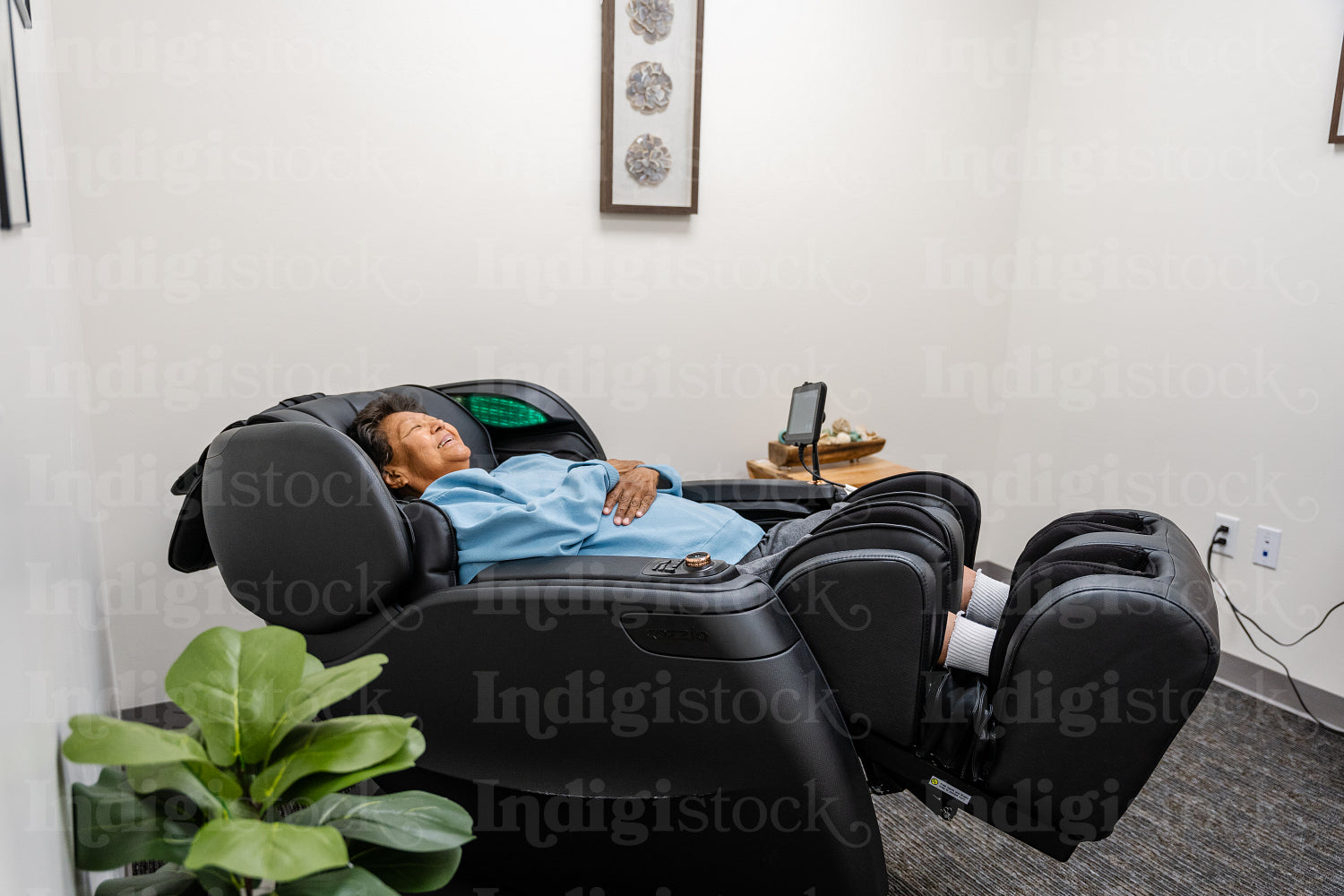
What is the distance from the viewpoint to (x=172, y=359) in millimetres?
2010

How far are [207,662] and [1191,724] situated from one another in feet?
Result: 7.29

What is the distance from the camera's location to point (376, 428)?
1.70 metres

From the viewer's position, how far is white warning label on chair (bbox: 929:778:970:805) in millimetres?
1290

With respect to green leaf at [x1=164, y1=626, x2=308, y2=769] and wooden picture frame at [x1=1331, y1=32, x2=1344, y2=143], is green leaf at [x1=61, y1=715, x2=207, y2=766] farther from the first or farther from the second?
wooden picture frame at [x1=1331, y1=32, x2=1344, y2=143]

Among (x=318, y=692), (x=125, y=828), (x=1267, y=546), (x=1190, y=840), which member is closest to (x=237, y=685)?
(x=318, y=692)

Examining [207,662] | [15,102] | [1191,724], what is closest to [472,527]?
[207,662]

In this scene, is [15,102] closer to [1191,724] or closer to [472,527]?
[472,527]

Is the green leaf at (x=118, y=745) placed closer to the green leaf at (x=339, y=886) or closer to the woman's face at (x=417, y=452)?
the green leaf at (x=339, y=886)

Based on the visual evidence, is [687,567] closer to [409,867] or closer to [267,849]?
[409,867]

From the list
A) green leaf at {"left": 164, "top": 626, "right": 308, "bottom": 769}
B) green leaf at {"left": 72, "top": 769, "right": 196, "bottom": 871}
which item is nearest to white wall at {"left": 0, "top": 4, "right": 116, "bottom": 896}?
green leaf at {"left": 72, "top": 769, "right": 196, "bottom": 871}

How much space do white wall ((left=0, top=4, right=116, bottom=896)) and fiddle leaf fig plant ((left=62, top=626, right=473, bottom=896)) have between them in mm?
61

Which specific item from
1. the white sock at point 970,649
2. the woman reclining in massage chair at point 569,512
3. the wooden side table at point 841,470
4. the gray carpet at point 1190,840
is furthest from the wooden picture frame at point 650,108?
the gray carpet at point 1190,840

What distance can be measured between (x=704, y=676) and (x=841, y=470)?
4.41ft

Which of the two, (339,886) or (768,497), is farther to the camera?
(768,497)
